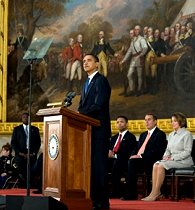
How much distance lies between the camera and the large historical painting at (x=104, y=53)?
10898 mm

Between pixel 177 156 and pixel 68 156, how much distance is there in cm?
333

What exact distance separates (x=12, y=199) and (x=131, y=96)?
7.27 m

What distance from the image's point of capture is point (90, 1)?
12.4 meters

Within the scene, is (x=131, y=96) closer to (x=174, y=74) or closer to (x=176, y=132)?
(x=174, y=74)

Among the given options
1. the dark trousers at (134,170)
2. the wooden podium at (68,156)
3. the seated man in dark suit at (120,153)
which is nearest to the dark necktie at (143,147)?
the dark trousers at (134,170)

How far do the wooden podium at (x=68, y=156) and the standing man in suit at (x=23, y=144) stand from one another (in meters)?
5.68

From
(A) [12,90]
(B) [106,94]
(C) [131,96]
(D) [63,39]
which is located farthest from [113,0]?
(B) [106,94]

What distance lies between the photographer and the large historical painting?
10.9 meters

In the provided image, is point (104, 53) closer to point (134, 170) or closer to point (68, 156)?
point (134, 170)

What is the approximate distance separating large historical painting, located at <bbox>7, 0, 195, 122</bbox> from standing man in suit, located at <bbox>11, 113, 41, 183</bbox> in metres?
0.93

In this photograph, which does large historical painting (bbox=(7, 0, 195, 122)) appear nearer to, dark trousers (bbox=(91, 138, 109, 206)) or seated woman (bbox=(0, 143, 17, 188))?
seated woman (bbox=(0, 143, 17, 188))

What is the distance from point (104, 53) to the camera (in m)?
11.9

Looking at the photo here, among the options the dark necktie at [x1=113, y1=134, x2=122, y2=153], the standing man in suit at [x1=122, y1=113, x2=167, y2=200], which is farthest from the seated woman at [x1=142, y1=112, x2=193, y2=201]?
the dark necktie at [x1=113, y1=134, x2=122, y2=153]

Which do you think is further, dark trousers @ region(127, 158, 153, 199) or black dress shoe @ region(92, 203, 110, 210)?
dark trousers @ region(127, 158, 153, 199)
